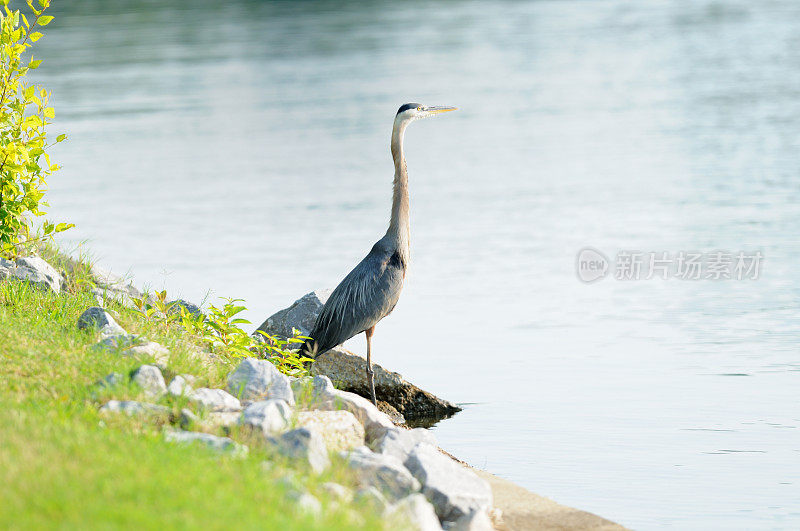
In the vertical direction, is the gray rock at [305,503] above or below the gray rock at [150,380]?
below

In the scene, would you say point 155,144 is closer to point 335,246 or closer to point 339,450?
point 335,246

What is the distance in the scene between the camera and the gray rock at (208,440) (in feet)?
17.8

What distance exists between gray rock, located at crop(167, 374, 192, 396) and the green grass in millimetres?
76

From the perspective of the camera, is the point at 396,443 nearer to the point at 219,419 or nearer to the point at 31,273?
the point at 219,419

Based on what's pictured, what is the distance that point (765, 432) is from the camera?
8414mm

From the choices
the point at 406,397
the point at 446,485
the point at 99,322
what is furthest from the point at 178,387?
the point at 406,397

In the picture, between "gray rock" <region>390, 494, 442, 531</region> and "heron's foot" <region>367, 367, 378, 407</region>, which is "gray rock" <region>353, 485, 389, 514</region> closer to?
"gray rock" <region>390, 494, 442, 531</region>

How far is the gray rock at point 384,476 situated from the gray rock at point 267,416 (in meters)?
0.44

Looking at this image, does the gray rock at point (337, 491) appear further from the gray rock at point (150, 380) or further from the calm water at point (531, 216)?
the calm water at point (531, 216)

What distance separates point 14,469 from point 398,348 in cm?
660

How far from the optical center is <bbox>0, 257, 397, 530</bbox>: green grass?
4.38m

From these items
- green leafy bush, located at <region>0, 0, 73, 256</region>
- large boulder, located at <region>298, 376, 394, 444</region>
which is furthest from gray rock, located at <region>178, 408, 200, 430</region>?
green leafy bush, located at <region>0, 0, 73, 256</region>

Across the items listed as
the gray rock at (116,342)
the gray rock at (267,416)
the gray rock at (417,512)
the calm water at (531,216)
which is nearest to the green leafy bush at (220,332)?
the gray rock at (116,342)

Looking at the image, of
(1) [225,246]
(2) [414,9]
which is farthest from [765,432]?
(2) [414,9]
